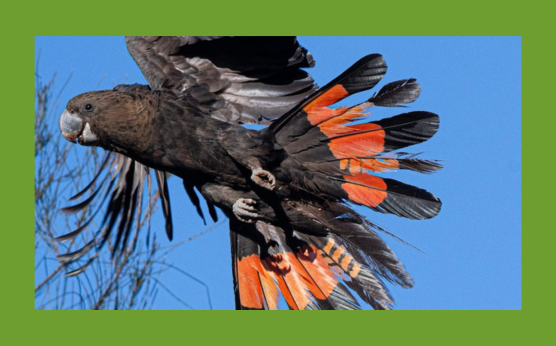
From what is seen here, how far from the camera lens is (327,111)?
175 inches

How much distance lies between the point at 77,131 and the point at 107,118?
253 mm

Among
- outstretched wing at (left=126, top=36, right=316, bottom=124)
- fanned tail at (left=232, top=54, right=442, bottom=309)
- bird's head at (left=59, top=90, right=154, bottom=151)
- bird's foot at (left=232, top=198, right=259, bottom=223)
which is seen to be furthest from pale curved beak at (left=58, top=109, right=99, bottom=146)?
fanned tail at (left=232, top=54, right=442, bottom=309)

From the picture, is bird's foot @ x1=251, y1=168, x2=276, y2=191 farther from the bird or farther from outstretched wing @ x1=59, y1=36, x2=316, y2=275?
outstretched wing @ x1=59, y1=36, x2=316, y2=275

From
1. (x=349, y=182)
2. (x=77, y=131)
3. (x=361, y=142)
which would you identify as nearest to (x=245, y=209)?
(x=349, y=182)

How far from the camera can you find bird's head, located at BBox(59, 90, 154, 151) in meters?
4.43

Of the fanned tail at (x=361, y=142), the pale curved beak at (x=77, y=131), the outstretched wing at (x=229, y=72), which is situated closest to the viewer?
the fanned tail at (x=361, y=142)

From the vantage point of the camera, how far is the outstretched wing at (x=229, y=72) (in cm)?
477

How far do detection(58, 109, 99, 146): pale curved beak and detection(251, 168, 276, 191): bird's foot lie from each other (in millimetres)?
1111

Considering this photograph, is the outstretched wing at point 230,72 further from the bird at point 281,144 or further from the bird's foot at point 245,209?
the bird's foot at point 245,209

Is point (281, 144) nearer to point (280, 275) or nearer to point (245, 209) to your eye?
point (245, 209)

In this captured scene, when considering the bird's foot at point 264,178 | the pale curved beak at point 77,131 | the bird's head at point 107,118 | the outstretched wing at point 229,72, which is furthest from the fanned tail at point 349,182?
the pale curved beak at point 77,131

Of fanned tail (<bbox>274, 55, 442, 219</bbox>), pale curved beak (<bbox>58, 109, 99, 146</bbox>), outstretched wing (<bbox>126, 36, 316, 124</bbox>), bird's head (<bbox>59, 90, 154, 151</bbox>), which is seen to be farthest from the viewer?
outstretched wing (<bbox>126, 36, 316, 124</bbox>)

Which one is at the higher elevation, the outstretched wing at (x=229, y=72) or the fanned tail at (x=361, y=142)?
the outstretched wing at (x=229, y=72)

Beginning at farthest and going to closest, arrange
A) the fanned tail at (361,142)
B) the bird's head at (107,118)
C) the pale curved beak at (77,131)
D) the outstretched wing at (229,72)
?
the outstretched wing at (229,72) → the pale curved beak at (77,131) → the bird's head at (107,118) → the fanned tail at (361,142)
